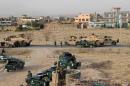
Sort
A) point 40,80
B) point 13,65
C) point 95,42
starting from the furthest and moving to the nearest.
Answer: point 95,42
point 13,65
point 40,80

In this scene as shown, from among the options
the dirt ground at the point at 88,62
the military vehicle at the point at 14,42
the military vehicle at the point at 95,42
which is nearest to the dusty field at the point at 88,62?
the dirt ground at the point at 88,62

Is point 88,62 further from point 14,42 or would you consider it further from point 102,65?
point 14,42

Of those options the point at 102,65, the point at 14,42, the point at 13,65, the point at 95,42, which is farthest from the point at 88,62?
the point at 14,42

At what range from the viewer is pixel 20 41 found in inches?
2434

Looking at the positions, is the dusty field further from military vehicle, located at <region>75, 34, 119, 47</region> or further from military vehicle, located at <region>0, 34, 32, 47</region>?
military vehicle, located at <region>0, 34, 32, 47</region>

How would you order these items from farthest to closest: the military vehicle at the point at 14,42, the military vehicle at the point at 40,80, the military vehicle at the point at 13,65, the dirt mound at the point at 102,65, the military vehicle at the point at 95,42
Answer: the military vehicle at the point at 14,42
the military vehicle at the point at 95,42
the dirt mound at the point at 102,65
the military vehicle at the point at 13,65
the military vehicle at the point at 40,80

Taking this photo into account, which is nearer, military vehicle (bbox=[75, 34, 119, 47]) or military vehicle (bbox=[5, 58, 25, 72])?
military vehicle (bbox=[5, 58, 25, 72])

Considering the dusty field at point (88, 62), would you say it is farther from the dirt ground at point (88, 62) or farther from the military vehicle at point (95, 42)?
the military vehicle at point (95, 42)

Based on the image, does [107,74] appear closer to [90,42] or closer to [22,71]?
[22,71]

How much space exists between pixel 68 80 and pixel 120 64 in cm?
2040

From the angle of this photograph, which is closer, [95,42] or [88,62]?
[88,62]

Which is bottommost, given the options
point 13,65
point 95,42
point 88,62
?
point 95,42

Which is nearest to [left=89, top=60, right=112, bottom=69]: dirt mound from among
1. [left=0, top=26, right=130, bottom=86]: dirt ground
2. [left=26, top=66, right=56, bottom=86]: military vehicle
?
[left=0, top=26, right=130, bottom=86]: dirt ground

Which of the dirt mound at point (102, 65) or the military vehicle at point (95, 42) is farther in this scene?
the military vehicle at point (95, 42)
